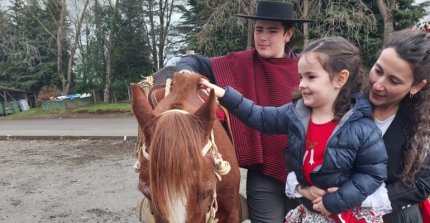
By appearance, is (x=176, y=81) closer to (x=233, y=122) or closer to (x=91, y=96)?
(x=233, y=122)

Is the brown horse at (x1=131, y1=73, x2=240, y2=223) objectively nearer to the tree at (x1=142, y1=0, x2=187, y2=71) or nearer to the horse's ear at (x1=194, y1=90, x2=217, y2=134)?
the horse's ear at (x1=194, y1=90, x2=217, y2=134)

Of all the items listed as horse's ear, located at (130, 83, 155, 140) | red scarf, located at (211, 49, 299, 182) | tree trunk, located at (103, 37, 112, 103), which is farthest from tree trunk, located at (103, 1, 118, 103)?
horse's ear, located at (130, 83, 155, 140)

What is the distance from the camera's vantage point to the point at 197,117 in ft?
5.67

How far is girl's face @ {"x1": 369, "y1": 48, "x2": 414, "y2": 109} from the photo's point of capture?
68.9 inches

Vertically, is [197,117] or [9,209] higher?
[197,117]

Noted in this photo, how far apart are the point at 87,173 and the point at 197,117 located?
6376 millimetres

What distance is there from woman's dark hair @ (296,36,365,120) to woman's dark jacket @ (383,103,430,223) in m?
0.25

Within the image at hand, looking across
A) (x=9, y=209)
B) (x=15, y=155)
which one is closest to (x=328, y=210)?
(x=9, y=209)

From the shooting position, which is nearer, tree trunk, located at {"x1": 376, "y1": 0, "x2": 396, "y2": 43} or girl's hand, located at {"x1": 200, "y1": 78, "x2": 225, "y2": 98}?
girl's hand, located at {"x1": 200, "y1": 78, "x2": 225, "y2": 98}

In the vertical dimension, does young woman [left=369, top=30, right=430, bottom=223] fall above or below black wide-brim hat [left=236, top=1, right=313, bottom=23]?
below

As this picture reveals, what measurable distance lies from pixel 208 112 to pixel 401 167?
1.03 meters

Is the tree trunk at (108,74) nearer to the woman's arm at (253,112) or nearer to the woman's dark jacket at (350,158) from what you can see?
the woman's arm at (253,112)

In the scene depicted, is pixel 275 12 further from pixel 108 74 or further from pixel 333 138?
pixel 108 74

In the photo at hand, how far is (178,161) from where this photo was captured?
5.03ft
